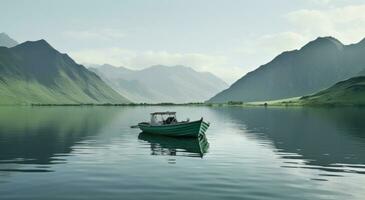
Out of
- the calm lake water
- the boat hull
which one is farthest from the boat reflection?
the boat hull

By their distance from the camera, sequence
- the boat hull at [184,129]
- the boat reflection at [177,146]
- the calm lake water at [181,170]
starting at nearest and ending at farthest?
the calm lake water at [181,170] < the boat reflection at [177,146] < the boat hull at [184,129]

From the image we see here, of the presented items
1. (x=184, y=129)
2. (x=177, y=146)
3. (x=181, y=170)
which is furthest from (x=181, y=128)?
(x=181, y=170)

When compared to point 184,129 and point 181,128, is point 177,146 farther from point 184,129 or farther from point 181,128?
point 181,128

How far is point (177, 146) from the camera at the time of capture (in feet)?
210

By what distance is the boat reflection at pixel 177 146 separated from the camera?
56.0 m

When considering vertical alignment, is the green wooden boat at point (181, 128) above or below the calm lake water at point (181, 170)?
above

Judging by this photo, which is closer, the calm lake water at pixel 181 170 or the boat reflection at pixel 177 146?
the calm lake water at pixel 181 170

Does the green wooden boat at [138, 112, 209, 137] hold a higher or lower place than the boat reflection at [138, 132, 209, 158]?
higher

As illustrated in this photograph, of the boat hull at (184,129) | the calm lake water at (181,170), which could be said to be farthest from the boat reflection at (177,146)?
the boat hull at (184,129)

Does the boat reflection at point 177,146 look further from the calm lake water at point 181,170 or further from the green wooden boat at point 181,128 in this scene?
the green wooden boat at point 181,128

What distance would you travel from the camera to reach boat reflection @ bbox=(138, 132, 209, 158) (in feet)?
184

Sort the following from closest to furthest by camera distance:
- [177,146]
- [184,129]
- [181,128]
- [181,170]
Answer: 1. [181,170]
2. [177,146]
3. [184,129]
4. [181,128]

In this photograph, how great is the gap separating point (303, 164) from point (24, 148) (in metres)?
37.4

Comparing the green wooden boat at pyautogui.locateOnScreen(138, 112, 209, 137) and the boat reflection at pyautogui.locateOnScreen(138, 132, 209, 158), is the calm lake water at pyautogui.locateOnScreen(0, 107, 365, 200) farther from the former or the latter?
the green wooden boat at pyautogui.locateOnScreen(138, 112, 209, 137)
